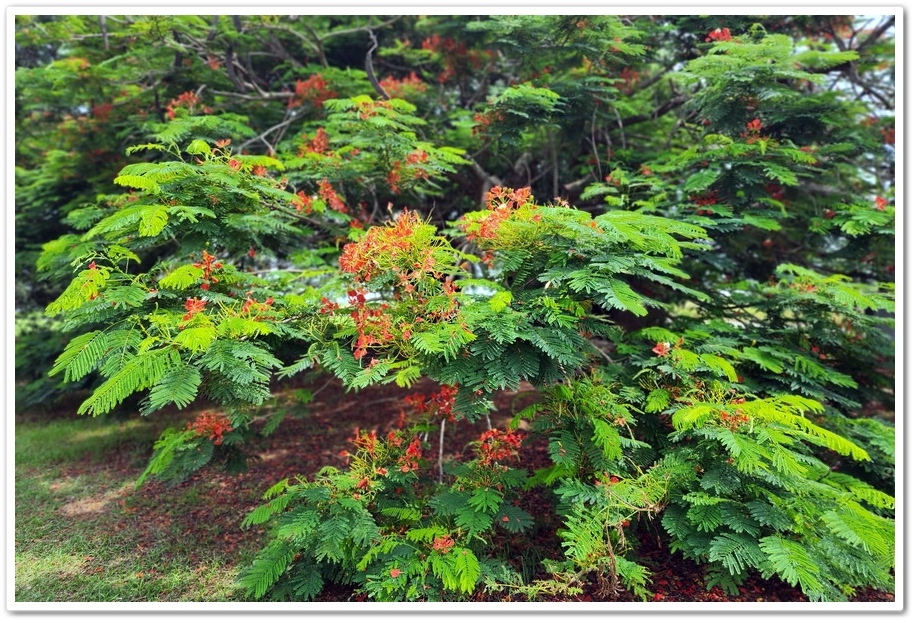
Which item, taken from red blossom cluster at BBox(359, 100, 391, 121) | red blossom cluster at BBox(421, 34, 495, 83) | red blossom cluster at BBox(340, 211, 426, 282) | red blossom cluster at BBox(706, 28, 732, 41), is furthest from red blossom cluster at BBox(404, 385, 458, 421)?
red blossom cluster at BBox(421, 34, 495, 83)

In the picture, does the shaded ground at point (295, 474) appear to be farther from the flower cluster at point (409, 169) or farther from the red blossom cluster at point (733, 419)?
the flower cluster at point (409, 169)

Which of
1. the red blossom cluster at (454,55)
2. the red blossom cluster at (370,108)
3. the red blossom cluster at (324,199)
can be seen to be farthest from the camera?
the red blossom cluster at (454,55)

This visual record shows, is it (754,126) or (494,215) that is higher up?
(754,126)

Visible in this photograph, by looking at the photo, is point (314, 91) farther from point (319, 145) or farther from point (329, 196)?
point (329, 196)

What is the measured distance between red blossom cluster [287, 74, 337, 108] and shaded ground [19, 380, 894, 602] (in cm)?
306

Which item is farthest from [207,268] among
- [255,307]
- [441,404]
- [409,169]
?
[409,169]

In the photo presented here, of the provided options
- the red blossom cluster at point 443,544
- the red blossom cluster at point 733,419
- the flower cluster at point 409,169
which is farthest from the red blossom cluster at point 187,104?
the red blossom cluster at point 733,419

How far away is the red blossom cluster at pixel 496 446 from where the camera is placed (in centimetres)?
352

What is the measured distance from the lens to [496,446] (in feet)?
11.6

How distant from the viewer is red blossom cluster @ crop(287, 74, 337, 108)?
5.69 m

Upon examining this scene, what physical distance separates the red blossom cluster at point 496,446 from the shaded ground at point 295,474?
706mm

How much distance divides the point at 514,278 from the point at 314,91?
3647 mm
